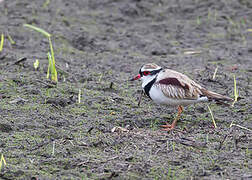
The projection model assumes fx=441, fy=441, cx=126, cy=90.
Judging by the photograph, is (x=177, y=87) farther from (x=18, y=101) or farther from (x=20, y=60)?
(x=20, y=60)

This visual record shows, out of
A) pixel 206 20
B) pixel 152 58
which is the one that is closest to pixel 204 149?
pixel 152 58

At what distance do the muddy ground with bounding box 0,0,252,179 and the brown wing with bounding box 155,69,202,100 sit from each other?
33 cm

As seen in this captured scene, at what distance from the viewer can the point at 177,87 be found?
4422 mm

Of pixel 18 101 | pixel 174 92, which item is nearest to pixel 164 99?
pixel 174 92

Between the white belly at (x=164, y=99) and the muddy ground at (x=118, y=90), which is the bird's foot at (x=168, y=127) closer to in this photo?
the muddy ground at (x=118, y=90)

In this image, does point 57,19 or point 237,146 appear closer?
point 237,146

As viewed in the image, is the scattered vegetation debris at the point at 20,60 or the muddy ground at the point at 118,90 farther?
the scattered vegetation debris at the point at 20,60

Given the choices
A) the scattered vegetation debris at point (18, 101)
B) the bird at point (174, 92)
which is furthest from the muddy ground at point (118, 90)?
the bird at point (174, 92)

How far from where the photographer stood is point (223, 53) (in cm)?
687

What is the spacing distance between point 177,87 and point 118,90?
1121mm

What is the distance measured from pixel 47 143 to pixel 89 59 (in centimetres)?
283

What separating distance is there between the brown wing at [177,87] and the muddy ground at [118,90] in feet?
1.10

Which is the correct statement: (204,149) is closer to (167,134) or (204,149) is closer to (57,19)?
(167,134)

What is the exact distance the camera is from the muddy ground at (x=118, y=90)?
357 centimetres
